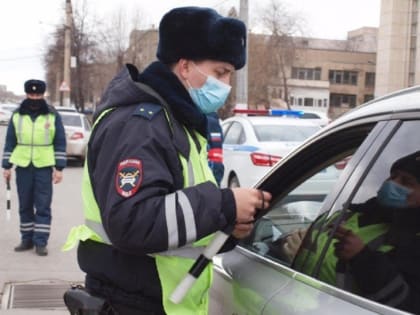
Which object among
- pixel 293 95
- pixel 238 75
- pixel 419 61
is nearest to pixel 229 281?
pixel 238 75

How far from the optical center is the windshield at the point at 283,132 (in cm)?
980

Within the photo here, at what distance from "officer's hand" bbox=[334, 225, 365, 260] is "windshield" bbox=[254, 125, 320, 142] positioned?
309 inches

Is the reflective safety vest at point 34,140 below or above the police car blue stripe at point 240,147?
above

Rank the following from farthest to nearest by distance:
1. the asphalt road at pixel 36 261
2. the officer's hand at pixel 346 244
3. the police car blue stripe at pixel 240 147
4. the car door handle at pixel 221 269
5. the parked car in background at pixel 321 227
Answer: the police car blue stripe at pixel 240 147 → the asphalt road at pixel 36 261 → the car door handle at pixel 221 269 → the officer's hand at pixel 346 244 → the parked car in background at pixel 321 227

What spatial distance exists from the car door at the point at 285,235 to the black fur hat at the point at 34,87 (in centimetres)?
399

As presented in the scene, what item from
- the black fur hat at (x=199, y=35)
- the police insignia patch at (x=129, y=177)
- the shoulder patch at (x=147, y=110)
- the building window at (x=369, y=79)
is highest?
the black fur hat at (x=199, y=35)

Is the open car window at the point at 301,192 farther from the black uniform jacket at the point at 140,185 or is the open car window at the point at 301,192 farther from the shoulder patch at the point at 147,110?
the shoulder patch at the point at 147,110

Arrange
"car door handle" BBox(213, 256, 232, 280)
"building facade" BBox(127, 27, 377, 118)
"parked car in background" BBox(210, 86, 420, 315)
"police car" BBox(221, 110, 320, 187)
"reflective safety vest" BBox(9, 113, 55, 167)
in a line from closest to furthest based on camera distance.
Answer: "parked car in background" BBox(210, 86, 420, 315) < "car door handle" BBox(213, 256, 232, 280) < "reflective safety vest" BBox(9, 113, 55, 167) < "police car" BBox(221, 110, 320, 187) < "building facade" BBox(127, 27, 377, 118)

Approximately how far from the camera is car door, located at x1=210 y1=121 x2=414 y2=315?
5.88 ft

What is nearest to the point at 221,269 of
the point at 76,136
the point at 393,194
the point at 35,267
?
the point at 393,194

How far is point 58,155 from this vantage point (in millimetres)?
6328

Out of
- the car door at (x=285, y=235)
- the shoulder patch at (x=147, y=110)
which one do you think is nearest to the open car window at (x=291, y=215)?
the car door at (x=285, y=235)

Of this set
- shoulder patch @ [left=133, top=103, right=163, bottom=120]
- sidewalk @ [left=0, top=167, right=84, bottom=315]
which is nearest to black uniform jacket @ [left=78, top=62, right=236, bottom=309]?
Result: shoulder patch @ [left=133, top=103, right=163, bottom=120]

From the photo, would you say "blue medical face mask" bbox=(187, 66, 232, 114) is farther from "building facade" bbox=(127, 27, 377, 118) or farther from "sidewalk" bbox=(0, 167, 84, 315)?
"building facade" bbox=(127, 27, 377, 118)
